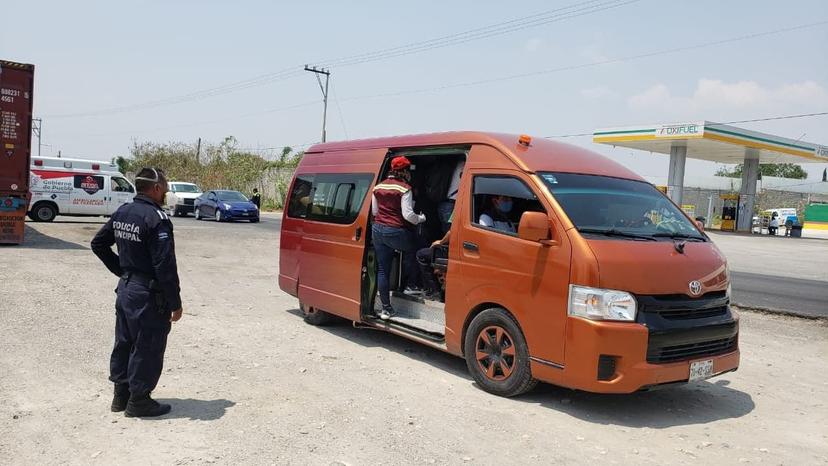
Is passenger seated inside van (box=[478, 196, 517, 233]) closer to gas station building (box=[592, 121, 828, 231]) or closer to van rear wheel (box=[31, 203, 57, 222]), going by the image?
van rear wheel (box=[31, 203, 57, 222])

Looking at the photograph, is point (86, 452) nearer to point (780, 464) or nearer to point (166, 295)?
point (166, 295)

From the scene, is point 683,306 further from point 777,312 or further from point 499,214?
point 777,312

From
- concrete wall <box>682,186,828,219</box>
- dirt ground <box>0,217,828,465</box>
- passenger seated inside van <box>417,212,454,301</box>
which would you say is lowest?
dirt ground <box>0,217,828,465</box>

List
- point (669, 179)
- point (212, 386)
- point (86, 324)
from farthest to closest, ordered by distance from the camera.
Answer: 1. point (669, 179)
2. point (86, 324)
3. point (212, 386)

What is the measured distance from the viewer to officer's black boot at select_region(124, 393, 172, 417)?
15.3 ft

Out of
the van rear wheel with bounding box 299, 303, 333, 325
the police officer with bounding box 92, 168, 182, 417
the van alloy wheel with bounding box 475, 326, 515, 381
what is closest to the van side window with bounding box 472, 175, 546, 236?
the van alloy wheel with bounding box 475, 326, 515, 381

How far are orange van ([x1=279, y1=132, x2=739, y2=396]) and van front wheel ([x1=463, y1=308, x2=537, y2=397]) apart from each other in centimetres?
1

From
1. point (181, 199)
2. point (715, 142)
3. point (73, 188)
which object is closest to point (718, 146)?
point (715, 142)

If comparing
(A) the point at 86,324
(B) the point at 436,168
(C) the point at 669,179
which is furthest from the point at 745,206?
(A) the point at 86,324

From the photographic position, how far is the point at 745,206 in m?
38.0

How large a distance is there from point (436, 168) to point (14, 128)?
11.4 metres

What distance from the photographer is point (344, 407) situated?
511 centimetres

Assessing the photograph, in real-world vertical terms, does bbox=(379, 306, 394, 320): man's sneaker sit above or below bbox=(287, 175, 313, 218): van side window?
below

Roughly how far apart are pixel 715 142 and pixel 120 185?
27791 mm
